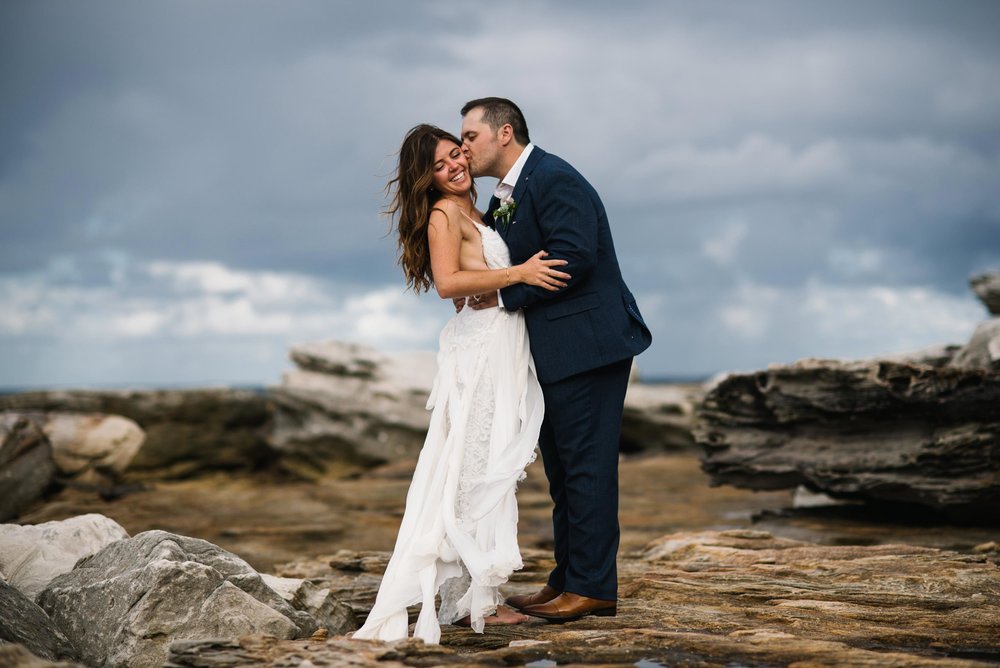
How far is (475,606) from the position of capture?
4832mm

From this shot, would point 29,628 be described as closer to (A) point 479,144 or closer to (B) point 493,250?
(B) point 493,250

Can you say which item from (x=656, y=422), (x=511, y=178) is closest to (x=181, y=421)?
(x=656, y=422)

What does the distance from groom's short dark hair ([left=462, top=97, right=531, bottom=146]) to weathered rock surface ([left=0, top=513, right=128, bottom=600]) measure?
374 centimetres

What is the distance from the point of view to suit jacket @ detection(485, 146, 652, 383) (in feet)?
16.5

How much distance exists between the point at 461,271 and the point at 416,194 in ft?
1.74

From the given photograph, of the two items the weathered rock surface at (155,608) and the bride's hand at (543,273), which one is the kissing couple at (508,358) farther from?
the weathered rock surface at (155,608)

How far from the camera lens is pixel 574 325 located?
5125 mm

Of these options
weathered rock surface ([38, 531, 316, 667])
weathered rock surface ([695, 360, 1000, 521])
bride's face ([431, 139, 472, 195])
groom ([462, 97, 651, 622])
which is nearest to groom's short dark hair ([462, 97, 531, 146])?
groom ([462, 97, 651, 622])

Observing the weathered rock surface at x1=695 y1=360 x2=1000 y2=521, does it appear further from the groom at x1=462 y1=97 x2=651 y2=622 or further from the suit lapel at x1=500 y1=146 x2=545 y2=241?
the suit lapel at x1=500 y1=146 x2=545 y2=241

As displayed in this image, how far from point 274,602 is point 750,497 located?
29.3 ft

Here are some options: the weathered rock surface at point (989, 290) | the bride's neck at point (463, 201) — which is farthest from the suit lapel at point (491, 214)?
the weathered rock surface at point (989, 290)

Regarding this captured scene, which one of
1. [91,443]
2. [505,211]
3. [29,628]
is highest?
[505,211]

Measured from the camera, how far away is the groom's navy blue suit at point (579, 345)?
507 centimetres

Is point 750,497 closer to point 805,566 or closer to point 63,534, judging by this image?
point 805,566
